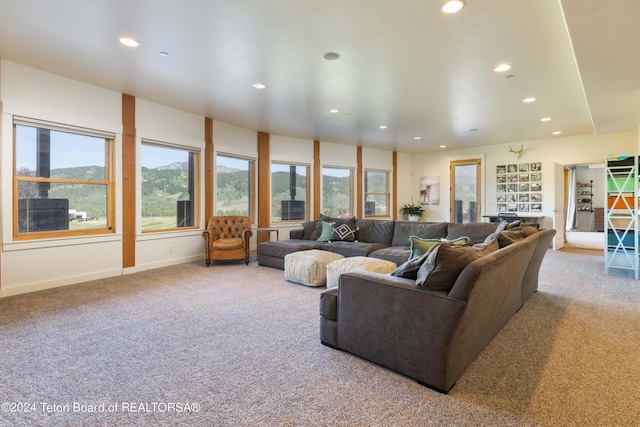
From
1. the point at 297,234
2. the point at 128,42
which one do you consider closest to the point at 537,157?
the point at 297,234

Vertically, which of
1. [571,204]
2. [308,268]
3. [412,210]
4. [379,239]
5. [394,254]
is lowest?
[308,268]

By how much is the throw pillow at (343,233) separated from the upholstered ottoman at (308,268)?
1.20 m

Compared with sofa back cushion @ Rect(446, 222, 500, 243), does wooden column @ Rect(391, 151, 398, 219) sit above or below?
above

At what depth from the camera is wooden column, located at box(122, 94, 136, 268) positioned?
4809 millimetres

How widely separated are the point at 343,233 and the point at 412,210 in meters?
4.64

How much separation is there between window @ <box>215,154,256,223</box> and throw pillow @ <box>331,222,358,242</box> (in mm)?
2208

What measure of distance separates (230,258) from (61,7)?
378 centimetres

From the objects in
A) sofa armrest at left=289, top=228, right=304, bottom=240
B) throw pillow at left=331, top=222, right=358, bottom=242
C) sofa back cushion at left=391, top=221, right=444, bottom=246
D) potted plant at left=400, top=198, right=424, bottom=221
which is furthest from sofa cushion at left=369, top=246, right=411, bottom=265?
potted plant at left=400, top=198, right=424, bottom=221

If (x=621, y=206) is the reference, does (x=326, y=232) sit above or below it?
below

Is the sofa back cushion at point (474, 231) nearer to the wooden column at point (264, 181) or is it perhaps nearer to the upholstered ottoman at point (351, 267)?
the upholstered ottoman at point (351, 267)

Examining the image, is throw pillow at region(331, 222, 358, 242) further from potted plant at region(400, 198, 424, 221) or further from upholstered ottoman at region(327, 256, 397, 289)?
potted plant at region(400, 198, 424, 221)

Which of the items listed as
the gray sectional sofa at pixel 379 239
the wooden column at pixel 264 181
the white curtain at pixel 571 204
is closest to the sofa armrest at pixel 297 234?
the gray sectional sofa at pixel 379 239

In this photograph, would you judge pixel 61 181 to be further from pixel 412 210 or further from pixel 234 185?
pixel 412 210

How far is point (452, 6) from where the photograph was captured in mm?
2482
